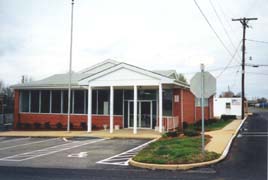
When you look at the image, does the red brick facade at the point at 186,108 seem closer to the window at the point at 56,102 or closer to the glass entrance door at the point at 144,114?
the glass entrance door at the point at 144,114

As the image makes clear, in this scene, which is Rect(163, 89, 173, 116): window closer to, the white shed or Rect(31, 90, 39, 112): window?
Rect(31, 90, 39, 112): window

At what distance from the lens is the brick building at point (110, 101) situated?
2492 centimetres

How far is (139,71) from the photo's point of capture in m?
24.1

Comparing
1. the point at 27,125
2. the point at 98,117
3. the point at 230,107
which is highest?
the point at 230,107

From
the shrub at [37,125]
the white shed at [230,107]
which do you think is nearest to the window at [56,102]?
the shrub at [37,125]

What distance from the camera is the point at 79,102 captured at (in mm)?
30062

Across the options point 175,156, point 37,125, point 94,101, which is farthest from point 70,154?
point 37,125

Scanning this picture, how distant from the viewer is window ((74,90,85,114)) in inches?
1179

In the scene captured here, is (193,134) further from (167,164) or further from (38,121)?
(38,121)

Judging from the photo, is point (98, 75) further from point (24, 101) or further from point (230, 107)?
point (230, 107)

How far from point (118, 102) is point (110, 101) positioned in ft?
12.0

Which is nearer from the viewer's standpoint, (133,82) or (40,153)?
(40,153)

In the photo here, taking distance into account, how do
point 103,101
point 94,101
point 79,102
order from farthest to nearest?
point 79,102 → point 94,101 → point 103,101

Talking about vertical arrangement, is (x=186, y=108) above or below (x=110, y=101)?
below
